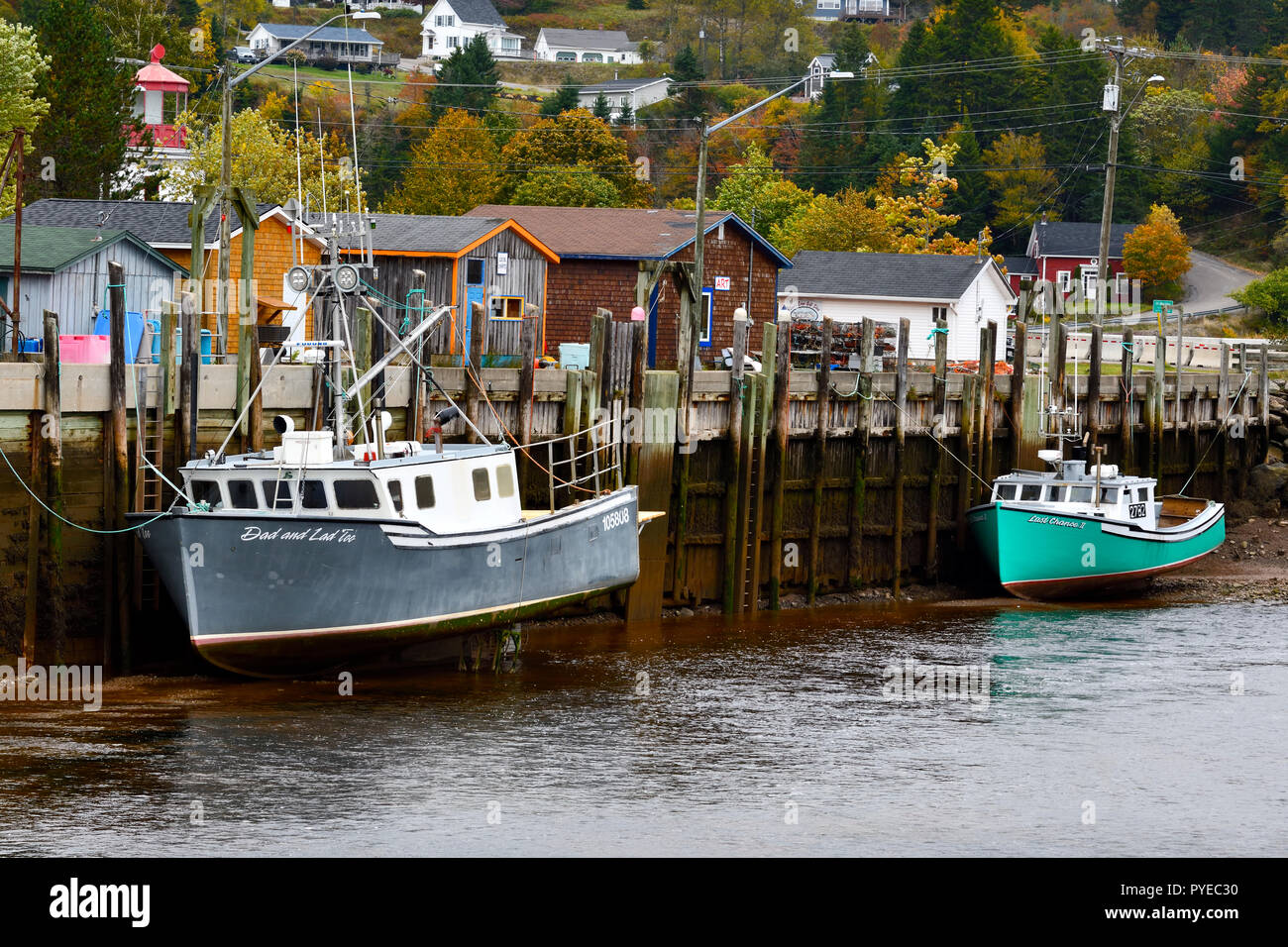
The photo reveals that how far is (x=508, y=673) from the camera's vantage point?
22.6 m

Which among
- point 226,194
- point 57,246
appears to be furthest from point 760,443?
point 57,246

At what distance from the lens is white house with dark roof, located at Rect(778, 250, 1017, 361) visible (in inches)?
2101

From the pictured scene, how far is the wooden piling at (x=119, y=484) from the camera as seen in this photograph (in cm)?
1980

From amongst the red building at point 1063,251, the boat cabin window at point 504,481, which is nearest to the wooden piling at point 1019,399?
the boat cabin window at point 504,481

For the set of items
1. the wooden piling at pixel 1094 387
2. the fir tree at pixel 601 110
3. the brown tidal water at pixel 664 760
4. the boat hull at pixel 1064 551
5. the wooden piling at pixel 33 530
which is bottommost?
the brown tidal water at pixel 664 760

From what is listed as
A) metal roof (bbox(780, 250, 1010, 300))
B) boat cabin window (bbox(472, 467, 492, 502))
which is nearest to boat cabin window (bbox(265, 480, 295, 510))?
boat cabin window (bbox(472, 467, 492, 502))

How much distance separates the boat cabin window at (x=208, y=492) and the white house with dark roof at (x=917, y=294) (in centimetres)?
3403

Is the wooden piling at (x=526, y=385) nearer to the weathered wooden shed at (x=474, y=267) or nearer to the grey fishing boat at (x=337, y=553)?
the grey fishing boat at (x=337, y=553)

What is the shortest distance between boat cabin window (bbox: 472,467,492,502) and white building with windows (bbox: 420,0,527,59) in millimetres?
144579

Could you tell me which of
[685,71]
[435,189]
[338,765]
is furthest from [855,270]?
[685,71]

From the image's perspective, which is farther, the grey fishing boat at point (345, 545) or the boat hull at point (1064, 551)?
the boat hull at point (1064, 551)

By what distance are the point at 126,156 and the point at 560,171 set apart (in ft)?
70.2
